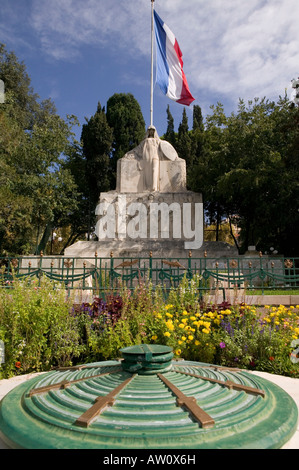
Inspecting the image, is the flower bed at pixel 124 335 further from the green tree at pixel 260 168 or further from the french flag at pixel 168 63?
the french flag at pixel 168 63

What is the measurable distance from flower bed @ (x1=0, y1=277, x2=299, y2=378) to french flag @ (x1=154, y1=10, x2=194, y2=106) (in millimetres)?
17274

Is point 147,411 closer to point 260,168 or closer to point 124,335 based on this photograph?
point 124,335

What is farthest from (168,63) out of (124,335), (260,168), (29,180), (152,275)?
(124,335)

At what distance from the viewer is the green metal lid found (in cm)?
166

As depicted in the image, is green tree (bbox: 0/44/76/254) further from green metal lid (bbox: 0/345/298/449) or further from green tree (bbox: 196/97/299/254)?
green metal lid (bbox: 0/345/298/449)

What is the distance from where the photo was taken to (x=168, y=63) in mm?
20062

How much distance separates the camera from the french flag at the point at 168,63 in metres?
19.8

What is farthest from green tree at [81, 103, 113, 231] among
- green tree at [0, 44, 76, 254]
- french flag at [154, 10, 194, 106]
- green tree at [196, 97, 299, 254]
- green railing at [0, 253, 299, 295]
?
green railing at [0, 253, 299, 295]

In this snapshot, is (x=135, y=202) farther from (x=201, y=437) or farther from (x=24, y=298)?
(x=201, y=437)

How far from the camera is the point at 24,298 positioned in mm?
4613

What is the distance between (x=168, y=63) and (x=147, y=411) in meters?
21.1

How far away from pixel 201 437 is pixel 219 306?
381 centimetres

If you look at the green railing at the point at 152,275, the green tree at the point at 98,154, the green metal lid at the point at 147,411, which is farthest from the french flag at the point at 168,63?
the green metal lid at the point at 147,411

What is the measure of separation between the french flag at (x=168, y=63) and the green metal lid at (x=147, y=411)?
63.7ft
